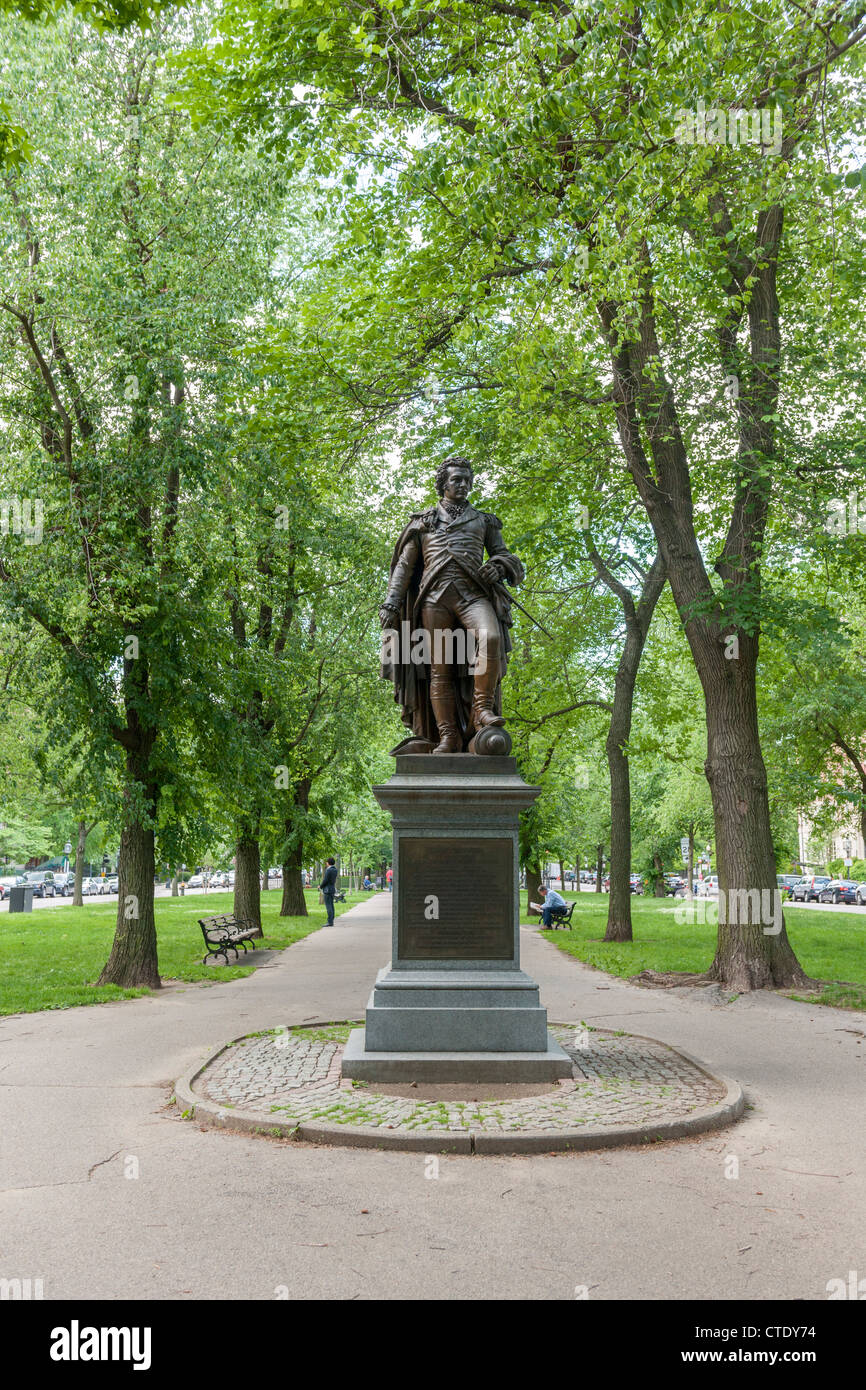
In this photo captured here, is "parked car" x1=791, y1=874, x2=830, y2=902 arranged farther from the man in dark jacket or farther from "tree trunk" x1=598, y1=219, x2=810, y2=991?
"tree trunk" x1=598, y1=219, x2=810, y2=991

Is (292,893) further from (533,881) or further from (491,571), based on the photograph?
(491,571)

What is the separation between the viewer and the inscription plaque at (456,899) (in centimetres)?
782

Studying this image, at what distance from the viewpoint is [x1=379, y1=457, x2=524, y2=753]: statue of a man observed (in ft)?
28.5

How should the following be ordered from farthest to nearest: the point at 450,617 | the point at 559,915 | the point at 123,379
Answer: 1. the point at 559,915
2. the point at 123,379
3. the point at 450,617

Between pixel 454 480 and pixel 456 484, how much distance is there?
0.04m

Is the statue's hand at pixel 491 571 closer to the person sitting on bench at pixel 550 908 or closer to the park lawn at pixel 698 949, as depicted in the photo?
the park lawn at pixel 698 949

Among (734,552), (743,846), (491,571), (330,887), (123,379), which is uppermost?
(123,379)

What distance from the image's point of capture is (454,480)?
357 inches

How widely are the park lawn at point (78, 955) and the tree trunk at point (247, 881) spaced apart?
2.74 ft

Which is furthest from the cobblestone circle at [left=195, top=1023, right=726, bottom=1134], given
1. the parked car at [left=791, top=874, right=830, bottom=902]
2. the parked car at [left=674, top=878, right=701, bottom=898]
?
the parked car at [left=791, top=874, right=830, bottom=902]

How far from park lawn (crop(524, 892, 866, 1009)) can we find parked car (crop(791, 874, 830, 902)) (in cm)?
2990

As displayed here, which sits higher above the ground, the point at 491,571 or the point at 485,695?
the point at 491,571

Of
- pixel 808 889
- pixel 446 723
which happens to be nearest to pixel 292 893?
pixel 446 723

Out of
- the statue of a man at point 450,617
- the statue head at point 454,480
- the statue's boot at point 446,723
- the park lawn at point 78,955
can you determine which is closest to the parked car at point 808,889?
the park lawn at point 78,955
